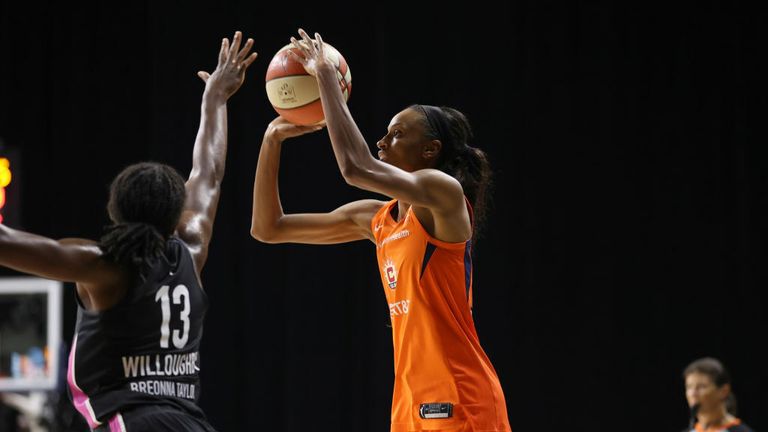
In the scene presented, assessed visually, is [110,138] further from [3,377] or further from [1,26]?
[3,377]

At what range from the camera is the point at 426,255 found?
9.65ft

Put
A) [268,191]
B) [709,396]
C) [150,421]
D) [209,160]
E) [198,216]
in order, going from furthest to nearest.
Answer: [709,396]
[268,191]
[209,160]
[198,216]
[150,421]

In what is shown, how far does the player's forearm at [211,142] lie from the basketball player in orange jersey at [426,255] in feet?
1.00

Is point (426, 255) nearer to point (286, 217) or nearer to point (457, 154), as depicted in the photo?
point (457, 154)

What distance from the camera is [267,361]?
5855 millimetres

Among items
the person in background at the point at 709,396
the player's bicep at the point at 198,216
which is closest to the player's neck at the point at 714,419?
the person in background at the point at 709,396

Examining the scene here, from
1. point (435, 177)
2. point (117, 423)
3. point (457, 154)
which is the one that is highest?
point (457, 154)

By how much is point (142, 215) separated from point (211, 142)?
0.66m

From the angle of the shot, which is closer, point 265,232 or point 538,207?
point 265,232

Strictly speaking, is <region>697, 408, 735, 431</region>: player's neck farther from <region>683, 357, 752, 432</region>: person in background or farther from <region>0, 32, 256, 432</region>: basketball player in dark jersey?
<region>0, 32, 256, 432</region>: basketball player in dark jersey

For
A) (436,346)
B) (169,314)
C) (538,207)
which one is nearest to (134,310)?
(169,314)

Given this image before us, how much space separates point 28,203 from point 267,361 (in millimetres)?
2331

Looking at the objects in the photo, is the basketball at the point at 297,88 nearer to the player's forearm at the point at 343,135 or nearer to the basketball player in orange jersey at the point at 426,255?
the basketball player in orange jersey at the point at 426,255

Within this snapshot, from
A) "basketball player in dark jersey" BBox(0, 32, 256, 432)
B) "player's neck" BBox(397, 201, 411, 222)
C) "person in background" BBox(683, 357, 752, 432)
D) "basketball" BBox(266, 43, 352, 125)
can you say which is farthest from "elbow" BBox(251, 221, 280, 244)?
"person in background" BBox(683, 357, 752, 432)
